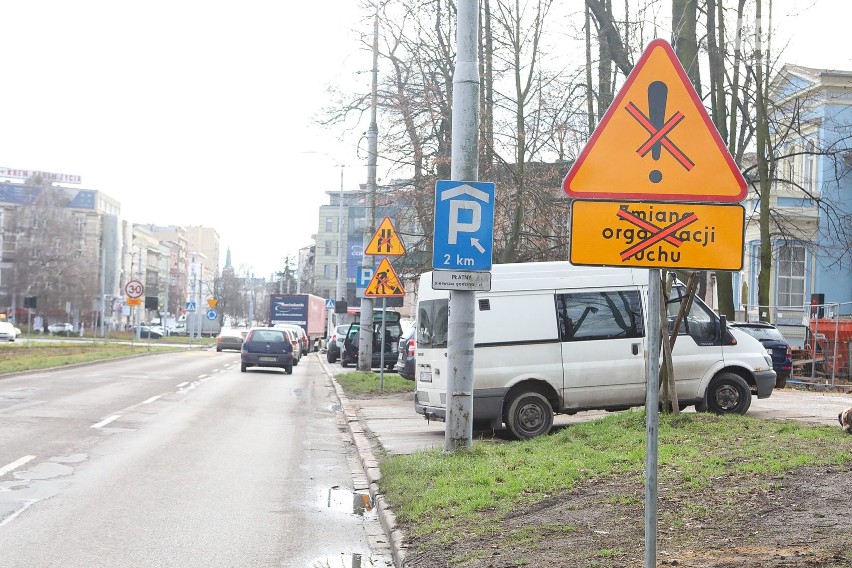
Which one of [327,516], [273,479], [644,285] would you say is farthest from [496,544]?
[644,285]

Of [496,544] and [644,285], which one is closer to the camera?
[496,544]

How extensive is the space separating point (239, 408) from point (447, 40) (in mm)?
10152

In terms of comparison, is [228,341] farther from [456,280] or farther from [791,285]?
[456,280]

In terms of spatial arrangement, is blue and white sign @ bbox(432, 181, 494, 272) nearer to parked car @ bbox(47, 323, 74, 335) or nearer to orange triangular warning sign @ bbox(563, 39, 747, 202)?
orange triangular warning sign @ bbox(563, 39, 747, 202)

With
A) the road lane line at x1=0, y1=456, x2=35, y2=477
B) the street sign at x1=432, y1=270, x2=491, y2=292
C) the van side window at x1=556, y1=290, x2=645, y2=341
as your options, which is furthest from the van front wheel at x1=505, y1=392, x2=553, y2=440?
the road lane line at x1=0, y1=456, x2=35, y2=477

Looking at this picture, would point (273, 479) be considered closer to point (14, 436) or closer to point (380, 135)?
point (14, 436)

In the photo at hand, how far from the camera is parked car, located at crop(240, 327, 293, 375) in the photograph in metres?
34.3

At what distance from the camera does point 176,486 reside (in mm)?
9992

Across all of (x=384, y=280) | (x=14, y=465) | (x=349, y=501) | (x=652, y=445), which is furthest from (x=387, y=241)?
(x=652, y=445)

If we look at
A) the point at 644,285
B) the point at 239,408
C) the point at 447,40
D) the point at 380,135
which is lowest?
the point at 239,408

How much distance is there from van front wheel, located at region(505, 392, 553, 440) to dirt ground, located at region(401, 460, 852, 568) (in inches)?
201

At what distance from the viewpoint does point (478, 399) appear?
532 inches

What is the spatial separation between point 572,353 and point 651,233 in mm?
8956

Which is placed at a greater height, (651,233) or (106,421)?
(651,233)
